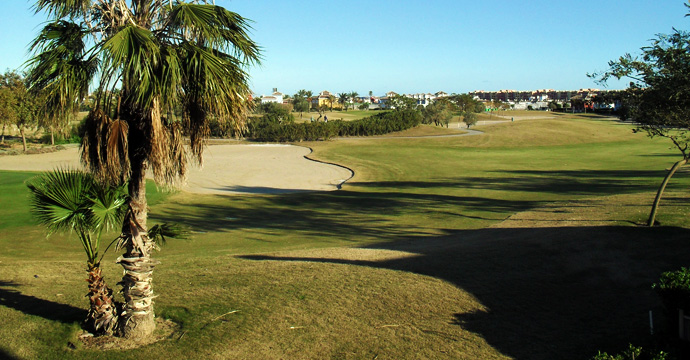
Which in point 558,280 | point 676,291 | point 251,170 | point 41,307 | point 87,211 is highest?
point 87,211

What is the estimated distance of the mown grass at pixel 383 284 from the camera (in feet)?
25.1

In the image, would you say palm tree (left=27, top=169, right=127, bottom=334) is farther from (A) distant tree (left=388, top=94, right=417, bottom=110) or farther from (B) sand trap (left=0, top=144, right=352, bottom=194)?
(A) distant tree (left=388, top=94, right=417, bottom=110)

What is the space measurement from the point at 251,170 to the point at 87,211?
139 ft

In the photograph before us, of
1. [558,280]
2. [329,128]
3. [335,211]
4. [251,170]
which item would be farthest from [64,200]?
[329,128]

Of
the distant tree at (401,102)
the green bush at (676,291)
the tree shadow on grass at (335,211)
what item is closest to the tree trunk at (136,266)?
the green bush at (676,291)

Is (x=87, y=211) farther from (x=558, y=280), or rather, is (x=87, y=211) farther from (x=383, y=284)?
(x=558, y=280)

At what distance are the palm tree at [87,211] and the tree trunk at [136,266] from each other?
28 centimetres

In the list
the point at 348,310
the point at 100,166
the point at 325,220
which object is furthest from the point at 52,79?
the point at 325,220

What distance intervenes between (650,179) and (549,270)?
100 feet

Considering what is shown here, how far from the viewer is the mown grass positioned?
7.64 metres

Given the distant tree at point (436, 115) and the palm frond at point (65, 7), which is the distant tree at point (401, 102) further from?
the palm frond at point (65, 7)

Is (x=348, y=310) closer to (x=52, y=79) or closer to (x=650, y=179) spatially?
(x=52, y=79)

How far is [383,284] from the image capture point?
32.8 ft

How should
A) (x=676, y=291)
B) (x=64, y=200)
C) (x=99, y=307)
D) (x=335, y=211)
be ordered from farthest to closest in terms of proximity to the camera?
(x=335, y=211)
(x=99, y=307)
(x=64, y=200)
(x=676, y=291)
